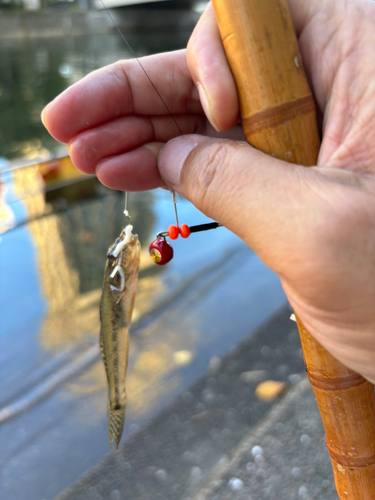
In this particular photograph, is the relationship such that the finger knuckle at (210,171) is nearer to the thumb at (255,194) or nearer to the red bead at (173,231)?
the thumb at (255,194)

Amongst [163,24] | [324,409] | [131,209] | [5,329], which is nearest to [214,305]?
[5,329]

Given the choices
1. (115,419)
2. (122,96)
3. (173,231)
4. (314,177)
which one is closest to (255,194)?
(314,177)

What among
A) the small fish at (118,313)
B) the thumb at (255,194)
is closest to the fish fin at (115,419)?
the small fish at (118,313)

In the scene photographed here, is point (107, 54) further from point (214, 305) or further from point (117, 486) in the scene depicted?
point (117, 486)

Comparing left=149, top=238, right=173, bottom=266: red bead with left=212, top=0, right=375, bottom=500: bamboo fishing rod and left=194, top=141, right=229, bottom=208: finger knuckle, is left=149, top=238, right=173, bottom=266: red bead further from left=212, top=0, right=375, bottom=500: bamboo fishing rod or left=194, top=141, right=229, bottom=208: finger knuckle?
left=212, top=0, right=375, bottom=500: bamboo fishing rod

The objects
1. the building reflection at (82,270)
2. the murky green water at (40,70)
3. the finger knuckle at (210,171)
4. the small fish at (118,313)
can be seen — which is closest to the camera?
the finger knuckle at (210,171)

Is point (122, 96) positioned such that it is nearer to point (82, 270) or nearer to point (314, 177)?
point (314, 177)

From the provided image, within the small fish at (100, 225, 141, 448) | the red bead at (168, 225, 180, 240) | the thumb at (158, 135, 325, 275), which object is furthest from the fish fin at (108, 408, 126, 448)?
the thumb at (158, 135, 325, 275)
